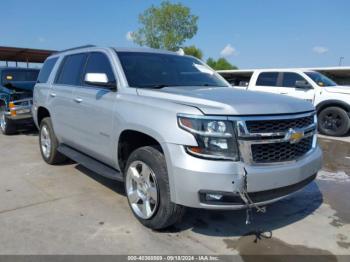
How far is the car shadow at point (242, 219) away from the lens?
3.54 metres

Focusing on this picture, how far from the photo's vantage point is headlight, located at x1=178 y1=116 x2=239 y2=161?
290 cm

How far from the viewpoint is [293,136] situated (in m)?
3.21

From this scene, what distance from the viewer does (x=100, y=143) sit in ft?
13.7

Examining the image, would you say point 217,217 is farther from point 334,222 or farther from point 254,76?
point 254,76

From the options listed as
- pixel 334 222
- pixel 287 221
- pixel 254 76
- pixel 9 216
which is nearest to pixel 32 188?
pixel 9 216

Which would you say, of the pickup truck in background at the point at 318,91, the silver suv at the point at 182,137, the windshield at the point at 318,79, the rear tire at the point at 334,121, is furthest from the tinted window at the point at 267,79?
the silver suv at the point at 182,137

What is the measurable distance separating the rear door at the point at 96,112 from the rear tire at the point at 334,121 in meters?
7.69

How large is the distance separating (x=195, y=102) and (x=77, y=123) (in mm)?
2215

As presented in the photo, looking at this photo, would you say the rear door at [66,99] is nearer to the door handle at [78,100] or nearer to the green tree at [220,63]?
the door handle at [78,100]

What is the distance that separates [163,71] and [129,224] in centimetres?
193

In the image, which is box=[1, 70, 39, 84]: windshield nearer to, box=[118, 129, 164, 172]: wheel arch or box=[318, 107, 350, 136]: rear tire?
box=[118, 129, 164, 172]: wheel arch

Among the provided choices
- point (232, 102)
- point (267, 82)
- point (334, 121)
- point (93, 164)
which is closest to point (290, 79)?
point (267, 82)

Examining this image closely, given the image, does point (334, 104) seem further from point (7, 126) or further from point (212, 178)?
point (7, 126)

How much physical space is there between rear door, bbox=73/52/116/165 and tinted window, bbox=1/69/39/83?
19.6 ft
